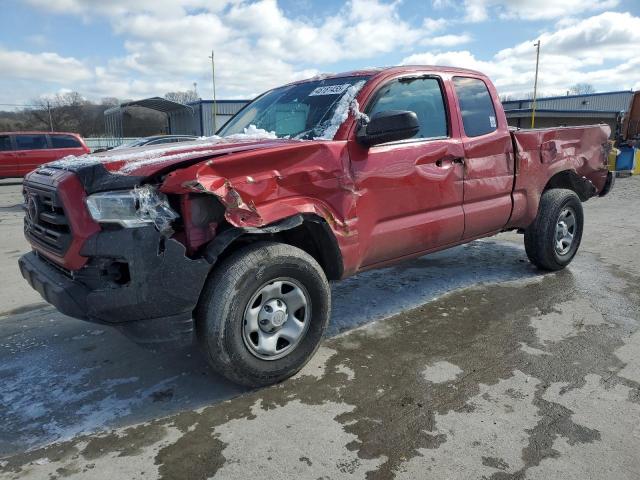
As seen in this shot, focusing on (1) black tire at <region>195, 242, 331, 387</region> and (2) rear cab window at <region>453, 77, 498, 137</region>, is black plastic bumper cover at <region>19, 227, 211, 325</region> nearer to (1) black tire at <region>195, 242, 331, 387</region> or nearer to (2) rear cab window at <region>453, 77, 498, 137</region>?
(1) black tire at <region>195, 242, 331, 387</region>

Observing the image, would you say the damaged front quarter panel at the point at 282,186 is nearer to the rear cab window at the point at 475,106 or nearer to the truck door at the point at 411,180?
the truck door at the point at 411,180

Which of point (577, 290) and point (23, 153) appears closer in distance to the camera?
point (577, 290)

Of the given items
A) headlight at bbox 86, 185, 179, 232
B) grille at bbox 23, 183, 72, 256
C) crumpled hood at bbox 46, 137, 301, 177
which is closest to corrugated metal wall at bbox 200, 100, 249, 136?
grille at bbox 23, 183, 72, 256

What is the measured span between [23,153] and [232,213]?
1585cm

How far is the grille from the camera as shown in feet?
8.72

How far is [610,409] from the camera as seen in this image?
8.57ft

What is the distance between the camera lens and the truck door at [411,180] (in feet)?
10.9

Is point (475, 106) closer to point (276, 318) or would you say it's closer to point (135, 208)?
point (276, 318)

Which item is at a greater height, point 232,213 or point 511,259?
point 232,213

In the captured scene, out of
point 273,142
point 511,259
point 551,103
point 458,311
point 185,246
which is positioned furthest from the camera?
point 551,103

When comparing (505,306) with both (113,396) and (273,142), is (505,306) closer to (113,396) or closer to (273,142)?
(273,142)

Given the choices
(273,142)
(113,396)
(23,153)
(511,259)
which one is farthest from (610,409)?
(23,153)

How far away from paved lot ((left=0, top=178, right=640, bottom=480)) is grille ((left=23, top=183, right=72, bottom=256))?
2.86 ft

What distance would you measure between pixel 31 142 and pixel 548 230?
628 inches
